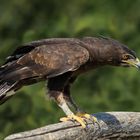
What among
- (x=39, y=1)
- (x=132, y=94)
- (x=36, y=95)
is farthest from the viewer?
(x=39, y=1)

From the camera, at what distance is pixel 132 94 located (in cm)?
1154

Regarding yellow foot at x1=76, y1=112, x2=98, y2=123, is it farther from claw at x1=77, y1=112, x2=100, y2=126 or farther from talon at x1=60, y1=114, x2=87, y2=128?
talon at x1=60, y1=114, x2=87, y2=128

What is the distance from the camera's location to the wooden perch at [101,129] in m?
6.31

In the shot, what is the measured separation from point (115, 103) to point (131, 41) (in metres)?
2.29

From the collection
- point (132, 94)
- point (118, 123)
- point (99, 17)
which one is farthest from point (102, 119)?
point (99, 17)

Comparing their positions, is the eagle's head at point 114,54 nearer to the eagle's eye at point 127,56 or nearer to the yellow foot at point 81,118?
the eagle's eye at point 127,56

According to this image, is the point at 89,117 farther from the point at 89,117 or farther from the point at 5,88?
the point at 5,88

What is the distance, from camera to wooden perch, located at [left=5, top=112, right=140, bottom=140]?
631cm

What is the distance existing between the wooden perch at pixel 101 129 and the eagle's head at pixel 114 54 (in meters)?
0.52

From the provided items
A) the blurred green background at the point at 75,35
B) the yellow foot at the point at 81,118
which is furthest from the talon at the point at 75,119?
the blurred green background at the point at 75,35

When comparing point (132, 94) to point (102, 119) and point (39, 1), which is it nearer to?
point (102, 119)

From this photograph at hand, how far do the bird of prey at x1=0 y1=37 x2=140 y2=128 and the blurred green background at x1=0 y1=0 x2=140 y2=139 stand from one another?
0.20 meters

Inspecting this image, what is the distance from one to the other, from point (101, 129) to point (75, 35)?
18.9 ft

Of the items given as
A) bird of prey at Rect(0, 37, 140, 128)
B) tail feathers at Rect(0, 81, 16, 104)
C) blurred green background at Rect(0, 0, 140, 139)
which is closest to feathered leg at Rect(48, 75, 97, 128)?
bird of prey at Rect(0, 37, 140, 128)
